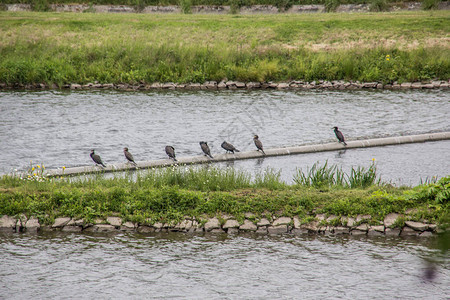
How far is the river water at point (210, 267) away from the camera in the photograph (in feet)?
29.3

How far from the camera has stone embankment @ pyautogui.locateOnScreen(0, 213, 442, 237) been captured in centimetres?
1155

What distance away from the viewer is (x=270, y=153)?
1792 centimetres

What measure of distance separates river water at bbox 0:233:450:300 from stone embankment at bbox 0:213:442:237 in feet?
0.77

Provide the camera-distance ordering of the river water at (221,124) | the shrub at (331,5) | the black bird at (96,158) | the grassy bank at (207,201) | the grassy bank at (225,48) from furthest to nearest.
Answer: the shrub at (331,5)
the grassy bank at (225,48)
the river water at (221,124)
the black bird at (96,158)
the grassy bank at (207,201)

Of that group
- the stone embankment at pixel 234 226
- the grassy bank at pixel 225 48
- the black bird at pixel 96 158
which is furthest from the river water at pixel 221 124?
the stone embankment at pixel 234 226

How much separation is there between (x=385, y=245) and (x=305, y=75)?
22.1m

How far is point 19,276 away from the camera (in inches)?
374

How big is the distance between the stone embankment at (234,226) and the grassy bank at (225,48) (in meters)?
20.8

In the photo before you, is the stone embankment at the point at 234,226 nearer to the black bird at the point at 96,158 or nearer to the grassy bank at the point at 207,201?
the grassy bank at the point at 207,201

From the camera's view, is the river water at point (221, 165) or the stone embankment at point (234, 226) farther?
the stone embankment at point (234, 226)

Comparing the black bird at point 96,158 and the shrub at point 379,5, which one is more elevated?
the shrub at point 379,5

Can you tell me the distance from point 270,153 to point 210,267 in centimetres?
850

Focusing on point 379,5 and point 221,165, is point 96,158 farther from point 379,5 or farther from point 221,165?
point 379,5

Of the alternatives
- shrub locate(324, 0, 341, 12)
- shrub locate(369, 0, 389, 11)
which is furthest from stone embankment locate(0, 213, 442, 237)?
shrub locate(324, 0, 341, 12)
